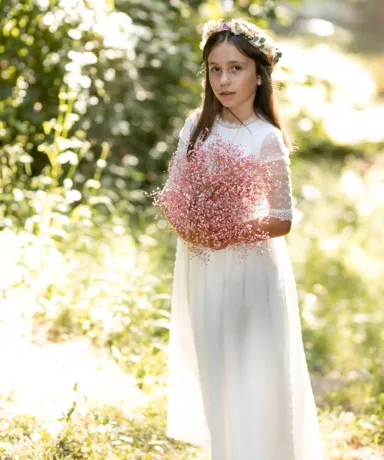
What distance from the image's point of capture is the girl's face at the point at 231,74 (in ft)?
9.24

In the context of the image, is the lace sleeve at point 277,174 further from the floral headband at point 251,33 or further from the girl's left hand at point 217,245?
the floral headband at point 251,33

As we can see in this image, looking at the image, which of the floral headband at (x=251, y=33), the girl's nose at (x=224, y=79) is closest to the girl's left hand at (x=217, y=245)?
the girl's nose at (x=224, y=79)

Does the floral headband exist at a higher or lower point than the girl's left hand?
higher

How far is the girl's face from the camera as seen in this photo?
2.82 meters

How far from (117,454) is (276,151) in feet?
4.83

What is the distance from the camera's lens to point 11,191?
4.99 meters

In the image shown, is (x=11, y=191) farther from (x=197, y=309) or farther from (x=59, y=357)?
(x=197, y=309)

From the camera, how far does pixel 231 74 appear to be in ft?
9.26

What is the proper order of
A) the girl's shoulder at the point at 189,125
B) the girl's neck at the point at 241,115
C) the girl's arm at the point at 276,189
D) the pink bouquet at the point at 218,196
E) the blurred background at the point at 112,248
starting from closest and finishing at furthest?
Answer: the pink bouquet at the point at 218,196
the girl's arm at the point at 276,189
the girl's neck at the point at 241,115
the girl's shoulder at the point at 189,125
the blurred background at the point at 112,248

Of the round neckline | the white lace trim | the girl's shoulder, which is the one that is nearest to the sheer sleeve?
the girl's shoulder

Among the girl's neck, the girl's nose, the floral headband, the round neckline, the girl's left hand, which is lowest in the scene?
the girl's left hand

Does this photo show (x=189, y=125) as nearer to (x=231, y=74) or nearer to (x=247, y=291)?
(x=231, y=74)

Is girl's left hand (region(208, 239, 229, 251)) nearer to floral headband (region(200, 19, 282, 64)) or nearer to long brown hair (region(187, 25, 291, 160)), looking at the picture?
long brown hair (region(187, 25, 291, 160))

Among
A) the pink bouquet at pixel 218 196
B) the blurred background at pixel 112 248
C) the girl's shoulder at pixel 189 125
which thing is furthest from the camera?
the blurred background at pixel 112 248
